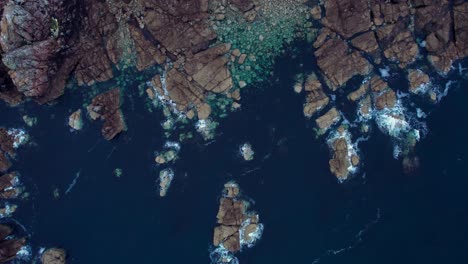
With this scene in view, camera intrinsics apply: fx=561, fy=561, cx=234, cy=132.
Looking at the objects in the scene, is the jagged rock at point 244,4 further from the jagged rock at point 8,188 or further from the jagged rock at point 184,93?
the jagged rock at point 8,188

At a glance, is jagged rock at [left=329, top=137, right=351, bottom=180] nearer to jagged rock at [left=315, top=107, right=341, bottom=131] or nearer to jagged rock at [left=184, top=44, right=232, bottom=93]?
jagged rock at [left=315, top=107, right=341, bottom=131]

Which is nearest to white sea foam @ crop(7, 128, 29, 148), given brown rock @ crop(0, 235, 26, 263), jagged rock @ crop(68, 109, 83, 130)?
jagged rock @ crop(68, 109, 83, 130)

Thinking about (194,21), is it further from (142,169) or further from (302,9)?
(142,169)

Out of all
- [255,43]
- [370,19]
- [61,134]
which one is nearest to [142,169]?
[61,134]

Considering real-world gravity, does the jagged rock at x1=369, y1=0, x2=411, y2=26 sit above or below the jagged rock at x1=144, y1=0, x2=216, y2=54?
below

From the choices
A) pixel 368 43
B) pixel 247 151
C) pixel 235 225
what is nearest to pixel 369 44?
pixel 368 43

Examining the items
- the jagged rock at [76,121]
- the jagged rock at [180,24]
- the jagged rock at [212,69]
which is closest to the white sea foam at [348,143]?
the jagged rock at [212,69]

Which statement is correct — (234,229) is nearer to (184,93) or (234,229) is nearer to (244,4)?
(184,93)
